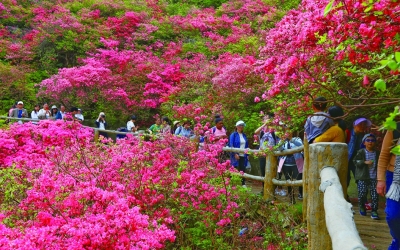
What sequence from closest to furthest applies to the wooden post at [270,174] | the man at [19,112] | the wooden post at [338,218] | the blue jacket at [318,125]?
1. the wooden post at [338,218]
2. the blue jacket at [318,125]
3. the wooden post at [270,174]
4. the man at [19,112]

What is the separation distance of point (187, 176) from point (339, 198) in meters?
3.19

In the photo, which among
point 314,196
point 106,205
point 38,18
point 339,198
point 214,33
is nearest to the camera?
point 339,198

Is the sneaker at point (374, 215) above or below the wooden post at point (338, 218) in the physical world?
below

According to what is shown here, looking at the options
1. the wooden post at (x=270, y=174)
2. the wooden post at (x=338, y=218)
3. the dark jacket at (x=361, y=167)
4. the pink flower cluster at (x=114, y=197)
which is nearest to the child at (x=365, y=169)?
the dark jacket at (x=361, y=167)

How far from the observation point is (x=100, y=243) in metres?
2.70

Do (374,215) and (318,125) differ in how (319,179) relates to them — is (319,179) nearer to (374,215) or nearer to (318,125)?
(318,125)

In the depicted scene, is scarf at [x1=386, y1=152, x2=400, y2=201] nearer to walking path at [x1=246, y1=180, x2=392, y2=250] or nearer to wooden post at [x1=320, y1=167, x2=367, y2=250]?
wooden post at [x1=320, y1=167, x2=367, y2=250]

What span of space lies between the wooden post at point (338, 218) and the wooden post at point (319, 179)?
110 millimetres

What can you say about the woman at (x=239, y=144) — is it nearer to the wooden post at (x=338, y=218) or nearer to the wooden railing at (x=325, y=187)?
the wooden railing at (x=325, y=187)

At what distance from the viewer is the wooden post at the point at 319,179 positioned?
1.82 metres

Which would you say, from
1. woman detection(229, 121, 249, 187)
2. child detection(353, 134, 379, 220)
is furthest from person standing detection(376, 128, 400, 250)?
woman detection(229, 121, 249, 187)

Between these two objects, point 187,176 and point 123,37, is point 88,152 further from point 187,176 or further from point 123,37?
point 123,37

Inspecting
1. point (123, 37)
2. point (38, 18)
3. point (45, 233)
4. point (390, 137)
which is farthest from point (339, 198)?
point (38, 18)

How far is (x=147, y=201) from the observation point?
13.9 ft
